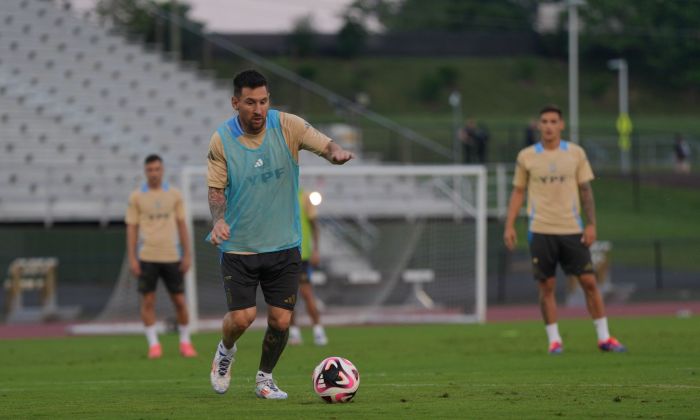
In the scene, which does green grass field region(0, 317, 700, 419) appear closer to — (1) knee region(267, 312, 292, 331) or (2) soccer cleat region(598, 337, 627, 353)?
(2) soccer cleat region(598, 337, 627, 353)

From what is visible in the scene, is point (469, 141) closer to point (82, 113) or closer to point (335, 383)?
point (82, 113)

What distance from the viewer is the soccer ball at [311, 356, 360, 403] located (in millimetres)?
8766

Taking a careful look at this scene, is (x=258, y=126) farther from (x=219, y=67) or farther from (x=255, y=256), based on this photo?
(x=219, y=67)

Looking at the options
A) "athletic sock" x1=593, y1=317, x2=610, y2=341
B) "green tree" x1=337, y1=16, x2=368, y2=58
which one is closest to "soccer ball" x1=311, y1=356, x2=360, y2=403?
"athletic sock" x1=593, y1=317, x2=610, y2=341

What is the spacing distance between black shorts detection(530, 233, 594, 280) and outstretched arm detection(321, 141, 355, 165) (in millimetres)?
5134

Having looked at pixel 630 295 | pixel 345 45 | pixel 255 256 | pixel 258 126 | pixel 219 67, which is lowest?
pixel 630 295

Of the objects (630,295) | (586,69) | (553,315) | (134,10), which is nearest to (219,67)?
(134,10)

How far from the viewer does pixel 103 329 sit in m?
20.5

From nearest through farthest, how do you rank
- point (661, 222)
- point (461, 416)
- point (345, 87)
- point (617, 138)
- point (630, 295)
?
1. point (461, 416)
2. point (630, 295)
3. point (661, 222)
4. point (617, 138)
5. point (345, 87)

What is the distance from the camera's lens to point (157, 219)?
14883mm

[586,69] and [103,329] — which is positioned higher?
[586,69]

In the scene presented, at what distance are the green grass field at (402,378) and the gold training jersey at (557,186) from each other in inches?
56.4

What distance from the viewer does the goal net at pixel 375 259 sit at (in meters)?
21.2

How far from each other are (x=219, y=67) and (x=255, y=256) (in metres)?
25.4
